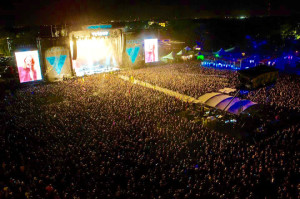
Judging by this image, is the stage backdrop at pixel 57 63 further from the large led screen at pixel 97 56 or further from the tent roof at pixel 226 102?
the tent roof at pixel 226 102

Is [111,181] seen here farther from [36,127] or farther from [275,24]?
[275,24]

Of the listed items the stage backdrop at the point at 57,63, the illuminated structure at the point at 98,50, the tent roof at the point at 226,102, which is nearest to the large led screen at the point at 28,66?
the stage backdrop at the point at 57,63

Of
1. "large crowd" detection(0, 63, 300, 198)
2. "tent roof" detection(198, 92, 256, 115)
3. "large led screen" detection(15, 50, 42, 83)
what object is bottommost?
"large crowd" detection(0, 63, 300, 198)

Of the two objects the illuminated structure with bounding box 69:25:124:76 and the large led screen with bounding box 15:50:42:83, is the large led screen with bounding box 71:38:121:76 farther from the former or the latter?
the large led screen with bounding box 15:50:42:83

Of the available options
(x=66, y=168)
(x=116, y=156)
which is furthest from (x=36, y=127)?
(x=116, y=156)

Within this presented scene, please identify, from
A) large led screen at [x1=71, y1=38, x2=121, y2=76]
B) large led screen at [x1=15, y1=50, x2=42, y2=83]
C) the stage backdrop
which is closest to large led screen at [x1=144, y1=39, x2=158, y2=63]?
large led screen at [x1=71, y1=38, x2=121, y2=76]

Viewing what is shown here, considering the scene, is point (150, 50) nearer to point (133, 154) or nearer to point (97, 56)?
point (97, 56)
